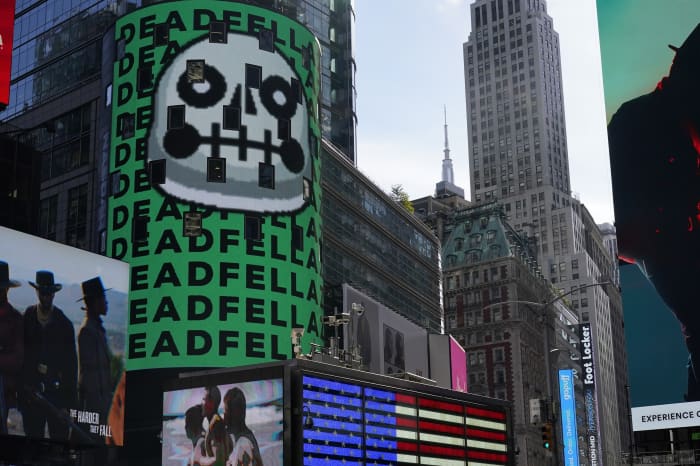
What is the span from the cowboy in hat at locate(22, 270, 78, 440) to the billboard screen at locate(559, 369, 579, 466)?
4152 inches

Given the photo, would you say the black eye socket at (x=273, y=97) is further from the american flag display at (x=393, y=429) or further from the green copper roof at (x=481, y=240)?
the green copper roof at (x=481, y=240)

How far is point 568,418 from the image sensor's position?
16112 centimetres

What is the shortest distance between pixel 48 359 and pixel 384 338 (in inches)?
1551

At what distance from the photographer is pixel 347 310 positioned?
9106 cm

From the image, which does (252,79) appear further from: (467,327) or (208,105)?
(467,327)

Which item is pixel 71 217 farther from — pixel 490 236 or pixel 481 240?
pixel 481 240

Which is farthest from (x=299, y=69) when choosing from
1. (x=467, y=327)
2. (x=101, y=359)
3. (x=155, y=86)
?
(x=467, y=327)

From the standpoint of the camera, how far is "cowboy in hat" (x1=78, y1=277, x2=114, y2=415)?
7088cm

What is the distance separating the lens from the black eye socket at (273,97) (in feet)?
286

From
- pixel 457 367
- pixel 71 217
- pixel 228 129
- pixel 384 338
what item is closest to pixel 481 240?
pixel 457 367

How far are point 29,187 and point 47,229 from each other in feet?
53.5

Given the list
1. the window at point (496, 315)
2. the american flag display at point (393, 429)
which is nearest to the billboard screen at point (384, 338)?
the american flag display at point (393, 429)

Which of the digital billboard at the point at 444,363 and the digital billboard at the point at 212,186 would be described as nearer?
the digital billboard at the point at 212,186

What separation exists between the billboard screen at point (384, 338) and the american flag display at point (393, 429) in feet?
77.3
